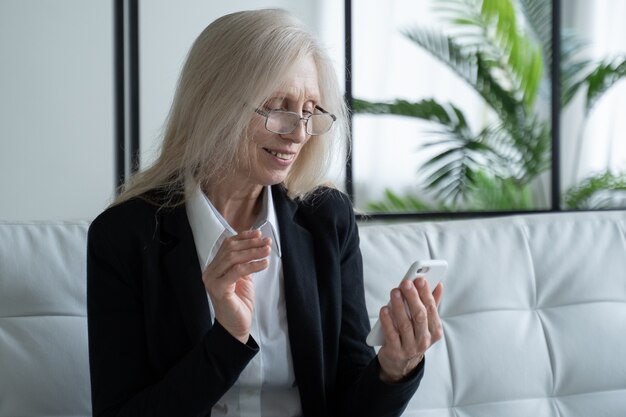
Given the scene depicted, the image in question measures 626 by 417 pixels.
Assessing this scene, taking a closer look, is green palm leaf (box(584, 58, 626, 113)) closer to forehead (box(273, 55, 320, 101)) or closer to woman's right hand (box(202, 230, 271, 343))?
forehead (box(273, 55, 320, 101))

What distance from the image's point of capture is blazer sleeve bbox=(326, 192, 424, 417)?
135cm

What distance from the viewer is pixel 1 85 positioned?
2.50 metres

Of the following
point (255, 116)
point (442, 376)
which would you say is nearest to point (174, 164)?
point (255, 116)

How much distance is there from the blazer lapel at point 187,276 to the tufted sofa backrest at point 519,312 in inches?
17.4

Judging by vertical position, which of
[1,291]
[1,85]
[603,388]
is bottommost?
[603,388]

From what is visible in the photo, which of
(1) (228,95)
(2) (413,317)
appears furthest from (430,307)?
(1) (228,95)

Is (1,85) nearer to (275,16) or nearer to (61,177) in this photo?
(61,177)

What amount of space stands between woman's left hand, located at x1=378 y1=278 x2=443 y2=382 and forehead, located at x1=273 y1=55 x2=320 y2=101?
0.37 metres

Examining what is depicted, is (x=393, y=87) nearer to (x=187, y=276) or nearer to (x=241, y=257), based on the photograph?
(x=187, y=276)

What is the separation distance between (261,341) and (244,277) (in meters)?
0.18

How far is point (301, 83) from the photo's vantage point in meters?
1.42

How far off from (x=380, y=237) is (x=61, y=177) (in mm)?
1246

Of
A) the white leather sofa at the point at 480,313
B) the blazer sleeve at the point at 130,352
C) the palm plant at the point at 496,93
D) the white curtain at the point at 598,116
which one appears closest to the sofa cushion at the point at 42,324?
the white leather sofa at the point at 480,313

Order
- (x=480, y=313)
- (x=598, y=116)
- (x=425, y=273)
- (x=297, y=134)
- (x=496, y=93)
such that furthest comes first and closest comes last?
(x=598, y=116)
(x=496, y=93)
(x=480, y=313)
(x=297, y=134)
(x=425, y=273)
